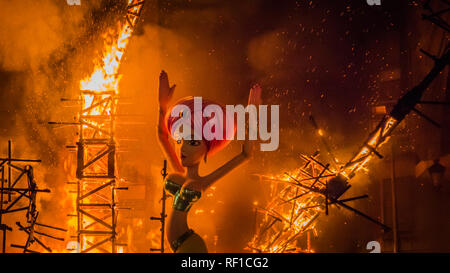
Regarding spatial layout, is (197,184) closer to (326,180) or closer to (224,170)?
(224,170)

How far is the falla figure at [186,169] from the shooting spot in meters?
6.26

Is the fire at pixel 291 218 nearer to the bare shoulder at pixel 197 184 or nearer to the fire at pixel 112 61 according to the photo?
the bare shoulder at pixel 197 184

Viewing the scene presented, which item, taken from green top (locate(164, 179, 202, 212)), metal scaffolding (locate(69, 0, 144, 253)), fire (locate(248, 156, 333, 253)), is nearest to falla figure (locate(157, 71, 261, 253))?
green top (locate(164, 179, 202, 212))

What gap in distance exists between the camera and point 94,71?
1348cm

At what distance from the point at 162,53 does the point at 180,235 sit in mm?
9934

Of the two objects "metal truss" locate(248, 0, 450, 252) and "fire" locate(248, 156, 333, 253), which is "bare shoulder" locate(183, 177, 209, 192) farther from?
"fire" locate(248, 156, 333, 253)

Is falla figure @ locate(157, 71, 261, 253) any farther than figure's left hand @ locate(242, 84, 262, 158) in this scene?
No

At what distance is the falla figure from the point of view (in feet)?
20.5

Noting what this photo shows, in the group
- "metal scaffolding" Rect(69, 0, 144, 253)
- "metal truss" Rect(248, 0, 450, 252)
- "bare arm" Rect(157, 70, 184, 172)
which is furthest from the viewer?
"metal scaffolding" Rect(69, 0, 144, 253)

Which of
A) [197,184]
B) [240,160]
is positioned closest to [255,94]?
[240,160]

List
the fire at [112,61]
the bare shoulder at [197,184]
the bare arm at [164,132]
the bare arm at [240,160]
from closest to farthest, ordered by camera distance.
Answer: the bare shoulder at [197,184], the bare arm at [240,160], the bare arm at [164,132], the fire at [112,61]

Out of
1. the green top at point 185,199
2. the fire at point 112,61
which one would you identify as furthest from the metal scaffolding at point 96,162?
the green top at point 185,199

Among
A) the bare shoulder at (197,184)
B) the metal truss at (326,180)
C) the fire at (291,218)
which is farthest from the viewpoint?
the fire at (291,218)
